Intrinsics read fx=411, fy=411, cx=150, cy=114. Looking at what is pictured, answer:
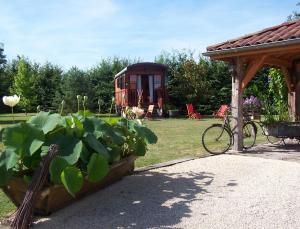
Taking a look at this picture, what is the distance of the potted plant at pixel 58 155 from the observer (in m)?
3.91

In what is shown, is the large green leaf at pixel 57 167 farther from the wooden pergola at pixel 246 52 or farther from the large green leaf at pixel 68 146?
the wooden pergola at pixel 246 52

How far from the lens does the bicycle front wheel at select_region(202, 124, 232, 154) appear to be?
8.34 meters

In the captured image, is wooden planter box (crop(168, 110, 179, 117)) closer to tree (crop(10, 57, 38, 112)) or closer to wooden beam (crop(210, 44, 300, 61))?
tree (crop(10, 57, 38, 112))

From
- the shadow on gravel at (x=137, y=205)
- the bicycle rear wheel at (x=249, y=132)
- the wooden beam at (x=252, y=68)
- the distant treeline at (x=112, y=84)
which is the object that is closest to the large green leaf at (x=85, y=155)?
the shadow on gravel at (x=137, y=205)

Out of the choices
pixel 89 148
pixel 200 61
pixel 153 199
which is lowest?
pixel 153 199

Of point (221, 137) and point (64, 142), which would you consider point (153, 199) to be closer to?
point (64, 142)

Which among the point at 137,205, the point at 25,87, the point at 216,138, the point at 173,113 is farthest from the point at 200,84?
the point at 137,205

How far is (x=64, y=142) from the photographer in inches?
165

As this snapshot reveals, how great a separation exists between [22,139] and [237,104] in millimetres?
5399

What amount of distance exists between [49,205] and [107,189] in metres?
1.03

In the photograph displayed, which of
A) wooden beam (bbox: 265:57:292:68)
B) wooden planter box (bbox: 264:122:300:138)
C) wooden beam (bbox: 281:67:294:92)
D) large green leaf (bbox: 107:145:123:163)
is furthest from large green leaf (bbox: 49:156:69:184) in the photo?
wooden beam (bbox: 281:67:294:92)

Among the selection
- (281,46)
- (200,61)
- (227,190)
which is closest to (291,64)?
(281,46)

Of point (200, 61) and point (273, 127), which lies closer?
point (273, 127)

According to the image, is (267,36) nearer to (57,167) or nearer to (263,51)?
(263,51)
